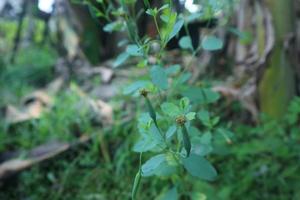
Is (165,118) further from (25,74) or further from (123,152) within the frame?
(25,74)

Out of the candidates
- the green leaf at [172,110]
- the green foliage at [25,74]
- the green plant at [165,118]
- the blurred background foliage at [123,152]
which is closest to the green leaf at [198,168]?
the green plant at [165,118]

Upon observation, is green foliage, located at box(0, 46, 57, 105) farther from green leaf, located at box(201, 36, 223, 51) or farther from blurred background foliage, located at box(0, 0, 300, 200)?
green leaf, located at box(201, 36, 223, 51)

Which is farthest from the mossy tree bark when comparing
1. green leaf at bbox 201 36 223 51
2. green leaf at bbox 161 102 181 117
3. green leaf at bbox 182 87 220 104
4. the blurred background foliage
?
green leaf at bbox 161 102 181 117

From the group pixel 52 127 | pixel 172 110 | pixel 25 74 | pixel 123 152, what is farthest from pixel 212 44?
pixel 25 74

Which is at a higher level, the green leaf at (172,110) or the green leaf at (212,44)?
the green leaf at (212,44)

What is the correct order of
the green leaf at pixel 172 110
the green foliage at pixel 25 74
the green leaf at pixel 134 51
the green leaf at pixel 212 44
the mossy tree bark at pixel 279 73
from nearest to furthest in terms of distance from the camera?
1. the green leaf at pixel 172 110
2. the green leaf at pixel 134 51
3. the green leaf at pixel 212 44
4. the mossy tree bark at pixel 279 73
5. the green foliage at pixel 25 74

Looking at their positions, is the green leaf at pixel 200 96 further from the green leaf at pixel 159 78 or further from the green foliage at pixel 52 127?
the green foliage at pixel 52 127

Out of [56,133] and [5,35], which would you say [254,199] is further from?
[5,35]

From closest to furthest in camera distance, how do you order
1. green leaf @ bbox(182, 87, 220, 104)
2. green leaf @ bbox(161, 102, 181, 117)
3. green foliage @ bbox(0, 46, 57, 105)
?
1. green leaf @ bbox(161, 102, 181, 117)
2. green leaf @ bbox(182, 87, 220, 104)
3. green foliage @ bbox(0, 46, 57, 105)
